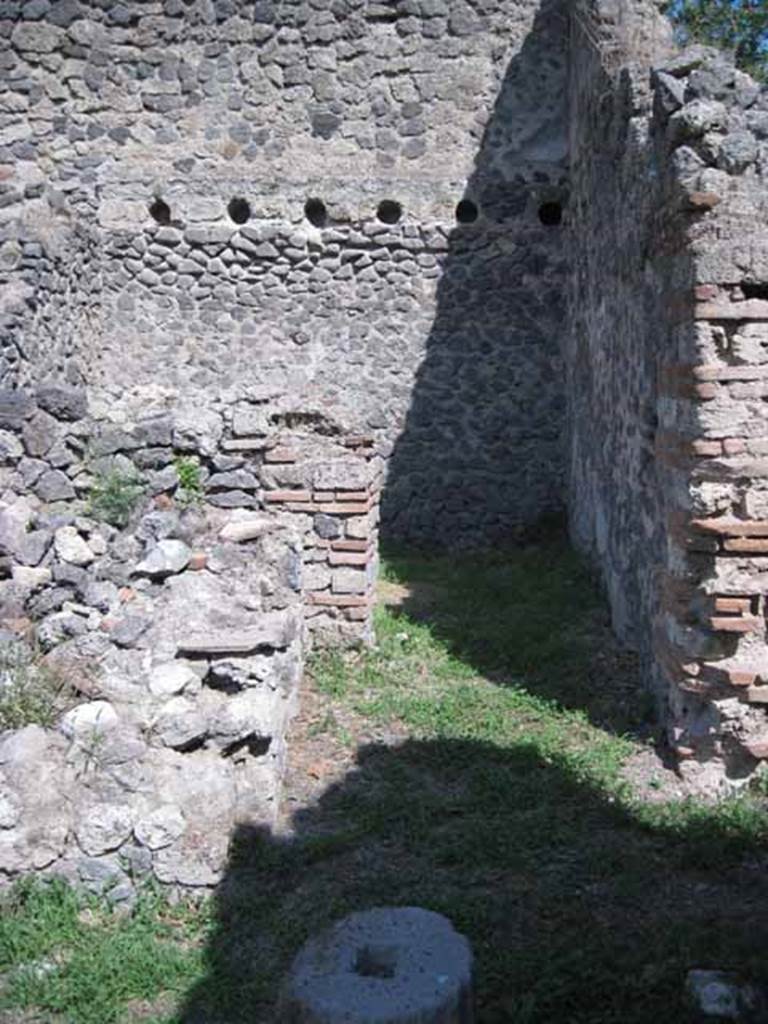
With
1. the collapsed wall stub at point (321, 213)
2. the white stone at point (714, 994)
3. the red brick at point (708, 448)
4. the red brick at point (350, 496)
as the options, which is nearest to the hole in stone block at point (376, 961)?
the white stone at point (714, 994)

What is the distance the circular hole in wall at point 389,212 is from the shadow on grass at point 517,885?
19.6 feet

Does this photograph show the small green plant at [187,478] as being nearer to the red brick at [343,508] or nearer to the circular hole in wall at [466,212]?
the red brick at [343,508]

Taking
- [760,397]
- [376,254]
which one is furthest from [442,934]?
[376,254]

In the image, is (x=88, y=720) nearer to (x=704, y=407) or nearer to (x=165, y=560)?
(x=165, y=560)

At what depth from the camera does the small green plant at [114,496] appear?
17.6 feet

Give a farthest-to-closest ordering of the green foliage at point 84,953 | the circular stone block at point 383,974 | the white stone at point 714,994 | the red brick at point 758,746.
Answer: the red brick at point 758,746, the green foliage at point 84,953, the white stone at point 714,994, the circular stone block at point 383,974

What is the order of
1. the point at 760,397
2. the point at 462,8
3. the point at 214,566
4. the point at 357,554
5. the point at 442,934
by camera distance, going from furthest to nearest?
the point at 462,8 → the point at 357,554 → the point at 214,566 → the point at 760,397 → the point at 442,934

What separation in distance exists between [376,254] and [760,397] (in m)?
5.60

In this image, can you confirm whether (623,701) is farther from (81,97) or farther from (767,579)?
(81,97)

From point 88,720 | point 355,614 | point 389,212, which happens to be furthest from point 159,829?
point 389,212

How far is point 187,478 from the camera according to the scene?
18.9 feet

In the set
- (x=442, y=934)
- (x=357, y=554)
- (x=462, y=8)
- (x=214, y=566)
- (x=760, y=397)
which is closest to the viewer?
(x=442, y=934)

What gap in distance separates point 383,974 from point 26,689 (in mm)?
2023

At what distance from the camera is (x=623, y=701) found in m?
5.43
